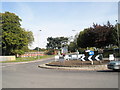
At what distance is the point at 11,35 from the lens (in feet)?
153

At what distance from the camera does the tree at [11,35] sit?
46.2 m

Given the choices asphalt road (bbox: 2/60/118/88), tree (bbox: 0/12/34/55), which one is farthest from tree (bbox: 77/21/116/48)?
asphalt road (bbox: 2/60/118/88)

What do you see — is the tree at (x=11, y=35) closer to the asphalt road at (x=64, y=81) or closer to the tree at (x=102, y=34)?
the tree at (x=102, y=34)

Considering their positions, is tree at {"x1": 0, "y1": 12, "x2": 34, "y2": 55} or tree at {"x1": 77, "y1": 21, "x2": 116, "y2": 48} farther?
tree at {"x1": 0, "y1": 12, "x2": 34, "y2": 55}

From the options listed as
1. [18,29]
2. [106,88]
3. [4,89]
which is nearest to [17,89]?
[4,89]

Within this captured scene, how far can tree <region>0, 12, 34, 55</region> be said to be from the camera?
46.2 meters

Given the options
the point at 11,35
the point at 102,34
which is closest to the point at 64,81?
the point at 102,34

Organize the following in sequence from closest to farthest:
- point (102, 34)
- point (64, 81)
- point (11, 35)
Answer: point (64, 81), point (102, 34), point (11, 35)

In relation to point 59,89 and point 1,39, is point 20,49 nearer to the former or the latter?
point 1,39

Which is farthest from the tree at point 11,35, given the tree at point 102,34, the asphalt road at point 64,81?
the asphalt road at point 64,81

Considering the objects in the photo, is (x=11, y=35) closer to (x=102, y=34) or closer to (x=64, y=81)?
(x=102, y=34)

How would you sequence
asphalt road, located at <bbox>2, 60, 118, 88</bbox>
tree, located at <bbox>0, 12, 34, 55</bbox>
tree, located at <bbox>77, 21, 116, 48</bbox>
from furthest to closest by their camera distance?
tree, located at <bbox>0, 12, 34, 55</bbox>, tree, located at <bbox>77, 21, 116, 48</bbox>, asphalt road, located at <bbox>2, 60, 118, 88</bbox>

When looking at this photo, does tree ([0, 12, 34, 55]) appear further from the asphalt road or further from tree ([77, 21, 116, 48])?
the asphalt road

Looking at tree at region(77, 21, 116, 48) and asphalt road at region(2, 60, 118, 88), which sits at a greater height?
tree at region(77, 21, 116, 48)
